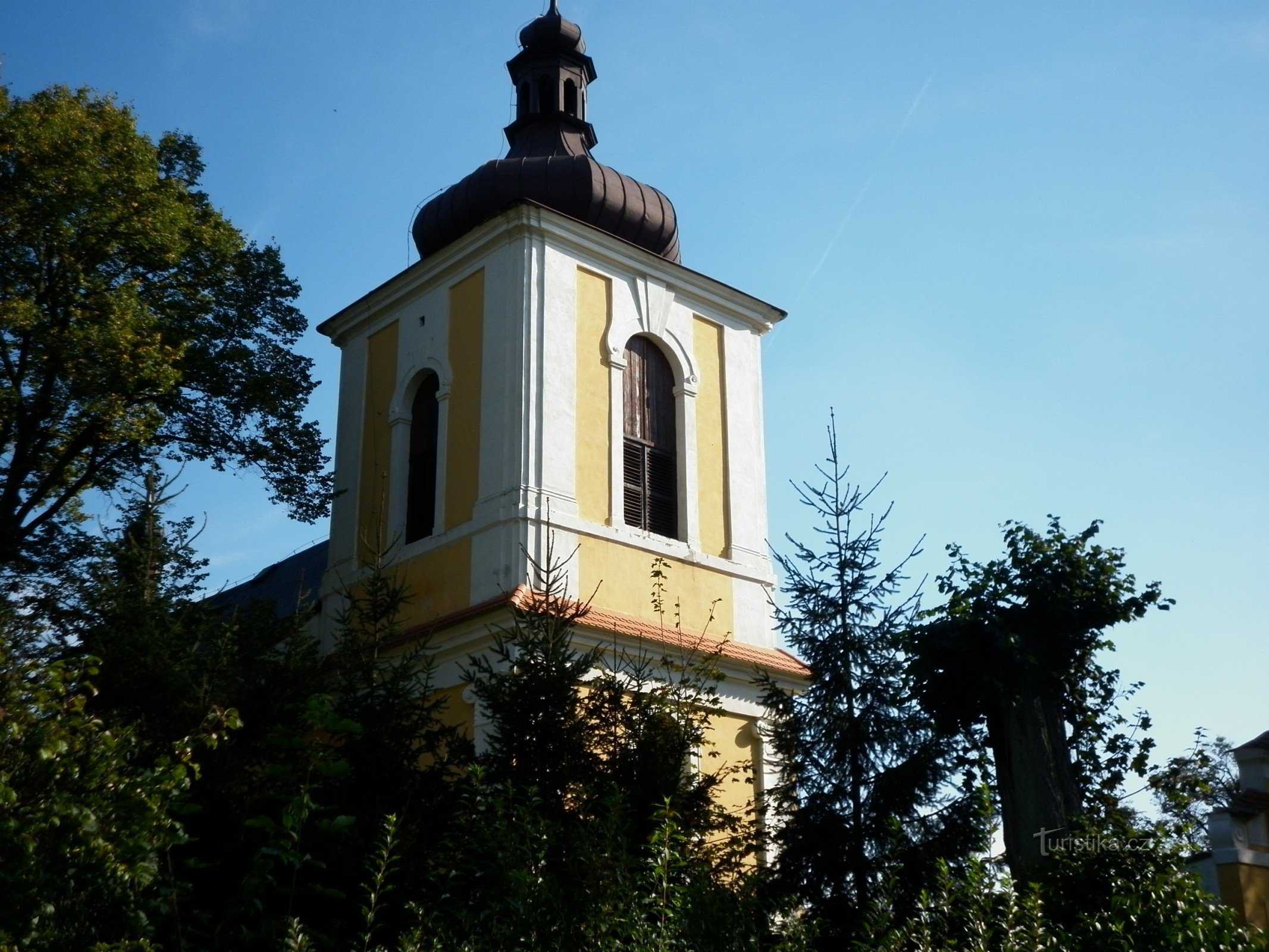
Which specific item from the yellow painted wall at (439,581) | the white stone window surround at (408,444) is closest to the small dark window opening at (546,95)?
the white stone window surround at (408,444)

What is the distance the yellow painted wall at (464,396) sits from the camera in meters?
18.7

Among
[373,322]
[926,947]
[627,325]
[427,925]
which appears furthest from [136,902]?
[373,322]

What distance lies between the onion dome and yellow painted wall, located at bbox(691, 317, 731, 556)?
133 cm

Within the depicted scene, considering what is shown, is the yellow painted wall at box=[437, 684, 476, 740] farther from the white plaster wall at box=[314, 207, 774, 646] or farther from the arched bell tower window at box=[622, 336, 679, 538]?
the arched bell tower window at box=[622, 336, 679, 538]

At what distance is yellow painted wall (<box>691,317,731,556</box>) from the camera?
1975cm

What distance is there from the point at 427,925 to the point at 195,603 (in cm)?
666

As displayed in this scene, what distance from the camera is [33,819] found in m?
7.64

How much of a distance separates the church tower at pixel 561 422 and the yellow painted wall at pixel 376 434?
0.04 meters

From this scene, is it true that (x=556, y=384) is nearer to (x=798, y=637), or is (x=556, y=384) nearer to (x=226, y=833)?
(x=798, y=637)

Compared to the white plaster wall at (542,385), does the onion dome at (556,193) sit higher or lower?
higher

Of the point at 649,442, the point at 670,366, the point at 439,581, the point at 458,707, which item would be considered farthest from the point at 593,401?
the point at 458,707

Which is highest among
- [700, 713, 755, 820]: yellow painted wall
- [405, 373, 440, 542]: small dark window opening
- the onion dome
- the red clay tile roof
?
the onion dome

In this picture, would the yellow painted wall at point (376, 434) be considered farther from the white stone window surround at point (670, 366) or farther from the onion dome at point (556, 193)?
the white stone window surround at point (670, 366)

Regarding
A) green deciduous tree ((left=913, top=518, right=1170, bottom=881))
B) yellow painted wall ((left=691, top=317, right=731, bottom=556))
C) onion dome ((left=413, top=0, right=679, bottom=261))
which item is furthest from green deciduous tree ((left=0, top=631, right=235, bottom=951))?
onion dome ((left=413, top=0, right=679, bottom=261))
